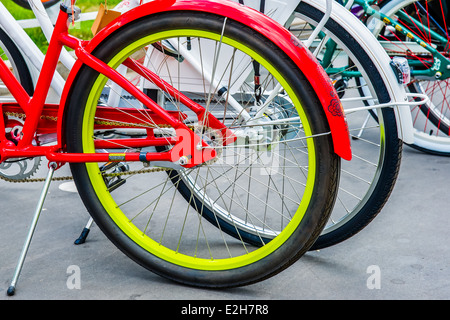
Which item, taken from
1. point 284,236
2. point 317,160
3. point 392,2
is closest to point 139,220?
point 284,236

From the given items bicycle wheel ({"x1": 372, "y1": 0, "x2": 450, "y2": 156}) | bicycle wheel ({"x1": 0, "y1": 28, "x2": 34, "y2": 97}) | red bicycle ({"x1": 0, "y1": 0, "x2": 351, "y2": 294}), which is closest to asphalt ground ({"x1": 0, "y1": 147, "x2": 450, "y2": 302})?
red bicycle ({"x1": 0, "y1": 0, "x2": 351, "y2": 294})

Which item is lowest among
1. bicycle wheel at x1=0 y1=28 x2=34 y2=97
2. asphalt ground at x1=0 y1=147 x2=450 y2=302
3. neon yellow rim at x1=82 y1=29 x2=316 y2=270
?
asphalt ground at x1=0 y1=147 x2=450 y2=302

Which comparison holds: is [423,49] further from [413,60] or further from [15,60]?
[15,60]

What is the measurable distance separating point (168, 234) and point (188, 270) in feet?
1.58

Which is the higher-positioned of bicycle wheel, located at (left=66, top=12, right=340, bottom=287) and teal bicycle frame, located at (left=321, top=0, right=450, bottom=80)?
teal bicycle frame, located at (left=321, top=0, right=450, bottom=80)

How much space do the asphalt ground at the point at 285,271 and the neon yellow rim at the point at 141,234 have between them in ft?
0.34

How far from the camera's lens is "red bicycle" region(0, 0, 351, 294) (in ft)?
5.98

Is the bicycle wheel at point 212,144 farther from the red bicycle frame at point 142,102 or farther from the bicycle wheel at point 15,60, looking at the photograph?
the bicycle wheel at point 15,60

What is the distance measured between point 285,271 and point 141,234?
21.2 inches

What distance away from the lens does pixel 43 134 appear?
2.32 meters

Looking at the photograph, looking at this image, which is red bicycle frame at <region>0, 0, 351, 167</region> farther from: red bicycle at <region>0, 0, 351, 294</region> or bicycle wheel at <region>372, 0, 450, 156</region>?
bicycle wheel at <region>372, 0, 450, 156</region>

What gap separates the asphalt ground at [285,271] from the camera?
2.10m

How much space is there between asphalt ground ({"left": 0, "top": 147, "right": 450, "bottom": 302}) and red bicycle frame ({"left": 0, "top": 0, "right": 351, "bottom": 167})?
1.44 feet

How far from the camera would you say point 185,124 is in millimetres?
2043
